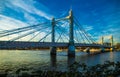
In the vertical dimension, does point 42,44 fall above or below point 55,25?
below

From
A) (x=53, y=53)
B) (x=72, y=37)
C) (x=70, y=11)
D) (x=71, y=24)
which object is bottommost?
(x=53, y=53)

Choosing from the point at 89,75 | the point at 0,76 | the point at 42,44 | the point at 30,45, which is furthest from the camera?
the point at 42,44

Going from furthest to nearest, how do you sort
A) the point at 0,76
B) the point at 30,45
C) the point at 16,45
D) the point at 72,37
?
the point at 72,37
the point at 30,45
the point at 16,45
the point at 0,76

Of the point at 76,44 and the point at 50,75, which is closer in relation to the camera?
the point at 50,75

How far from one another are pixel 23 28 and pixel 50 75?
33.4 metres

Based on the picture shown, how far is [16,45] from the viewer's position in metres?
41.8

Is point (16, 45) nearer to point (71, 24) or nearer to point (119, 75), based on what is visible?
point (71, 24)

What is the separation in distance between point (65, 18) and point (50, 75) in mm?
51441

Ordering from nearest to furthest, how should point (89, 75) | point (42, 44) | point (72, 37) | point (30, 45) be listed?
point (89, 75) → point (30, 45) → point (42, 44) → point (72, 37)

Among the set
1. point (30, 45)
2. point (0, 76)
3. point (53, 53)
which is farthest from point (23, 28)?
point (0, 76)

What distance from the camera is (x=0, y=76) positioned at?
15039 mm

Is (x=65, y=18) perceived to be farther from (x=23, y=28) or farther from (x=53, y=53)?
(x=23, y=28)

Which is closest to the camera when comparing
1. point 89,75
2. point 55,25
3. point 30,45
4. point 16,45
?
point 89,75

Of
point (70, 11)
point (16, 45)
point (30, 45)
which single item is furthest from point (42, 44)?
point (70, 11)
